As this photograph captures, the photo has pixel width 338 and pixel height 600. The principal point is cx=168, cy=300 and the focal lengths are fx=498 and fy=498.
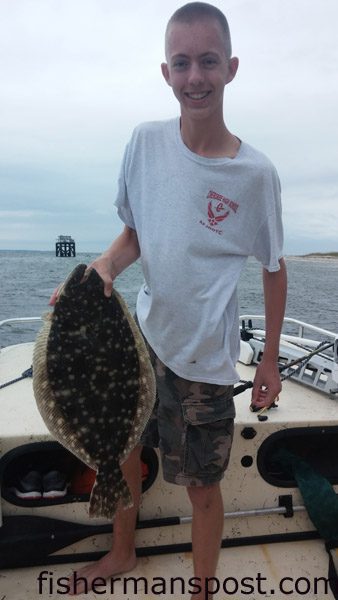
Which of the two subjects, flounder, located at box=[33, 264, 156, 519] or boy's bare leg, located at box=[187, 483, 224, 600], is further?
boy's bare leg, located at box=[187, 483, 224, 600]

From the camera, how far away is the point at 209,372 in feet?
8.03

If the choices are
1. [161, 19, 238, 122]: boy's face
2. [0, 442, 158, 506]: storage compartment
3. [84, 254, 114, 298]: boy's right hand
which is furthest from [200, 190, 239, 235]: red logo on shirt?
[0, 442, 158, 506]: storage compartment

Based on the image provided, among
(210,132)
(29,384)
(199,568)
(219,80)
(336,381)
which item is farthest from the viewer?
(29,384)

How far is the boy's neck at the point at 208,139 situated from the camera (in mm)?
2379

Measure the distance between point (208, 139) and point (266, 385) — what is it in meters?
1.29

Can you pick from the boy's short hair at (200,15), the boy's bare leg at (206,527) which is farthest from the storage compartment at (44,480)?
the boy's short hair at (200,15)

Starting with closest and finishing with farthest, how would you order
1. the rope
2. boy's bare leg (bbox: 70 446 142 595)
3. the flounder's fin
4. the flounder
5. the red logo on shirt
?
the flounder < the flounder's fin < the red logo on shirt < boy's bare leg (bbox: 70 446 142 595) < the rope

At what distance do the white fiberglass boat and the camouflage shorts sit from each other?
0.70 metres

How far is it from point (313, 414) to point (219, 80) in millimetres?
2321

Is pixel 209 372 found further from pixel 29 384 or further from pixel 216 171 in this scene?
pixel 29 384

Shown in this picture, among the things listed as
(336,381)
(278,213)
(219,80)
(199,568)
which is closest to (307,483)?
(336,381)

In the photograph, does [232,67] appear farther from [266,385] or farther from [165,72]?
[266,385]

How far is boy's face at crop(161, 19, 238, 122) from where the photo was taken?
2178mm

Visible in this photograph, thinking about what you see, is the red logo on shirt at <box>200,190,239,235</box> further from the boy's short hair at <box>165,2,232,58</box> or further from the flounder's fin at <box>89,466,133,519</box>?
the flounder's fin at <box>89,466,133,519</box>
